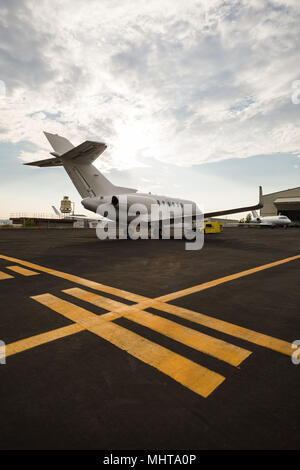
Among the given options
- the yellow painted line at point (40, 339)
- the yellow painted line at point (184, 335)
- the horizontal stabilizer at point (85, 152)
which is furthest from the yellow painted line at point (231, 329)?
the horizontal stabilizer at point (85, 152)

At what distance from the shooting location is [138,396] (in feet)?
5.97

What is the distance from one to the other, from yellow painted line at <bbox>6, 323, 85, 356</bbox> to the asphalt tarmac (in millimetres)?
14

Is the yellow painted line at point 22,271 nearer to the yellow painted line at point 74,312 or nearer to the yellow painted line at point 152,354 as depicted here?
the yellow painted line at point 74,312

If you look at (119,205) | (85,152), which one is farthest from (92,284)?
(119,205)

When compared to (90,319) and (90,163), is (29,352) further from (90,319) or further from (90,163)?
(90,163)

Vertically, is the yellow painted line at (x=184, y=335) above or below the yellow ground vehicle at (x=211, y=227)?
below

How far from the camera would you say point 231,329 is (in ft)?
9.82

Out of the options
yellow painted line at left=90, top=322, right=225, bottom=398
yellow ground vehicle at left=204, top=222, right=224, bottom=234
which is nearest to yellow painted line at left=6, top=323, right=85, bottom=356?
yellow painted line at left=90, top=322, right=225, bottom=398

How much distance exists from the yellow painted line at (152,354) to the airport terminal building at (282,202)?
67.4 metres

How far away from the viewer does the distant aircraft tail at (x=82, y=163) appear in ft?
44.9

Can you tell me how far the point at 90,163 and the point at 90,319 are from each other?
14.2 meters

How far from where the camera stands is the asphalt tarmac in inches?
58.7

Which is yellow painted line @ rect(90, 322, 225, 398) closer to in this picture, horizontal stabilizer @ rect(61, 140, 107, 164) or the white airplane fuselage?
horizontal stabilizer @ rect(61, 140, 107, 164)
